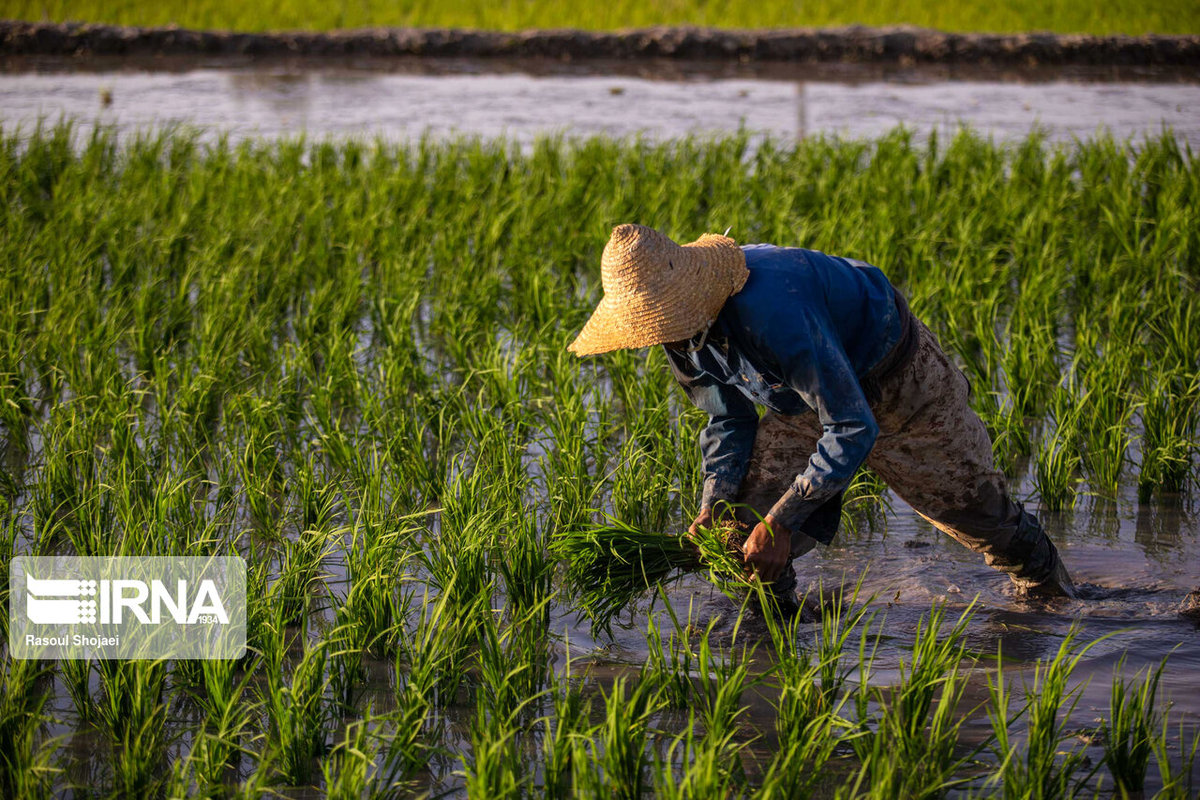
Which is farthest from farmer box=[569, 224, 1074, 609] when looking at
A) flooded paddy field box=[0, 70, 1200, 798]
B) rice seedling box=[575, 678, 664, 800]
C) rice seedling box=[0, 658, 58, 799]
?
rice seedling box=[0, 658, 58, 799]

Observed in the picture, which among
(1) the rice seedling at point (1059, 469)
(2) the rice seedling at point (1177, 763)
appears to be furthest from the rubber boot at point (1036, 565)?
(2) the rice seedling at point (1177, 763)

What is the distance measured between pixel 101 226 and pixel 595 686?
148 inches

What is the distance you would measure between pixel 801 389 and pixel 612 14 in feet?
38.5

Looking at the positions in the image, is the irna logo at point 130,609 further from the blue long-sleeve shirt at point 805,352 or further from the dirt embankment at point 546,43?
the dirt embankment at point 546,43

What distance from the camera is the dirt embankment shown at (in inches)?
472

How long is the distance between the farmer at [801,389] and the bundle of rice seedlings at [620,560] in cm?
8

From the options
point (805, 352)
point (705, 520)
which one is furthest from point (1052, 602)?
point (805, 352)

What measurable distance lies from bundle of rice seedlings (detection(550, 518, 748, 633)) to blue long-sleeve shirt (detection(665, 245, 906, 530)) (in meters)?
0.32

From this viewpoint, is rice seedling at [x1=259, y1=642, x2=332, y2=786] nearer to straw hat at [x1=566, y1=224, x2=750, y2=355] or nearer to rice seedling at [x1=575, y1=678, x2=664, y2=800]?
rice seedling at [x1=575, y1=678, x2=664, y2=800]

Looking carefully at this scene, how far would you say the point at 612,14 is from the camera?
43.9ft

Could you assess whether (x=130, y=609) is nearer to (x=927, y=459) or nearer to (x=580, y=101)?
(x=927, y=459)

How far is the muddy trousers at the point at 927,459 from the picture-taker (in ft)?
9.08

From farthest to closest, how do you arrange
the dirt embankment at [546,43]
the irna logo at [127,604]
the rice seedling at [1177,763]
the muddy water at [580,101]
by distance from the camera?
the dirt embankment at [546,43] < the muddy water at [580,101] < the irna logo at [127,604] < the rice seedling at [1177,763]

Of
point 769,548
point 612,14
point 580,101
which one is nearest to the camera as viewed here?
point 769,548
